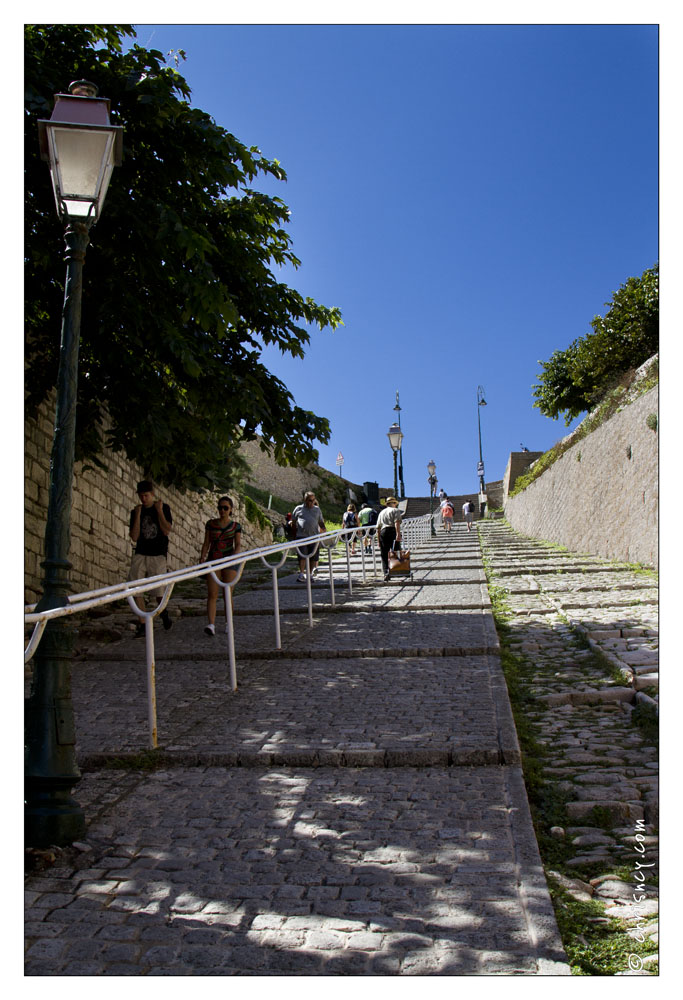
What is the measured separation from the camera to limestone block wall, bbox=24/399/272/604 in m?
9.03

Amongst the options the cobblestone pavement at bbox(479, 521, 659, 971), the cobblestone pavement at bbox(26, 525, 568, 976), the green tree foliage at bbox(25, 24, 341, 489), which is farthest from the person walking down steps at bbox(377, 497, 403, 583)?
the cobblestone pavement at bbox(26, 525, 568, 976)

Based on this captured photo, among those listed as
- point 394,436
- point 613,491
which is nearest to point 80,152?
point 613,491

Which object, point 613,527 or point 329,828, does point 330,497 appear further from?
point 329,828

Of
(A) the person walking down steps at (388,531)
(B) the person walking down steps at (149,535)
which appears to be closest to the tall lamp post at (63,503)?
(B) the person walking down steps at (149,535)

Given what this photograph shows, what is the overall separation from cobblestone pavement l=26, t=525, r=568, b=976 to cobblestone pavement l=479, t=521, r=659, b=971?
0.74 ft

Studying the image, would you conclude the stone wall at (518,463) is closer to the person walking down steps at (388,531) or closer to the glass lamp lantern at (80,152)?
the person walking down steps at (388,531)

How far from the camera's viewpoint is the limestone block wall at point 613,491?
1158cm

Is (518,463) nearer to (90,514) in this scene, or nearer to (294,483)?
(294,483)

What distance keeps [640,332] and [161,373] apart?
14.9m

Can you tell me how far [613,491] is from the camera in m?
13.8

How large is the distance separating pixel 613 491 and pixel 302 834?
1184 centimetres

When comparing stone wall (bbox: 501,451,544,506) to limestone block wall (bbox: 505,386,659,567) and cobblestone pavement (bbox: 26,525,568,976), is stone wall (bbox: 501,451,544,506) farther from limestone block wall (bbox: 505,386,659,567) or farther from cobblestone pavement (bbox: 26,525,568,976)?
cobblestone pavement (bbox: 26,525,568,976)

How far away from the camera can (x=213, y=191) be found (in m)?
8.45
